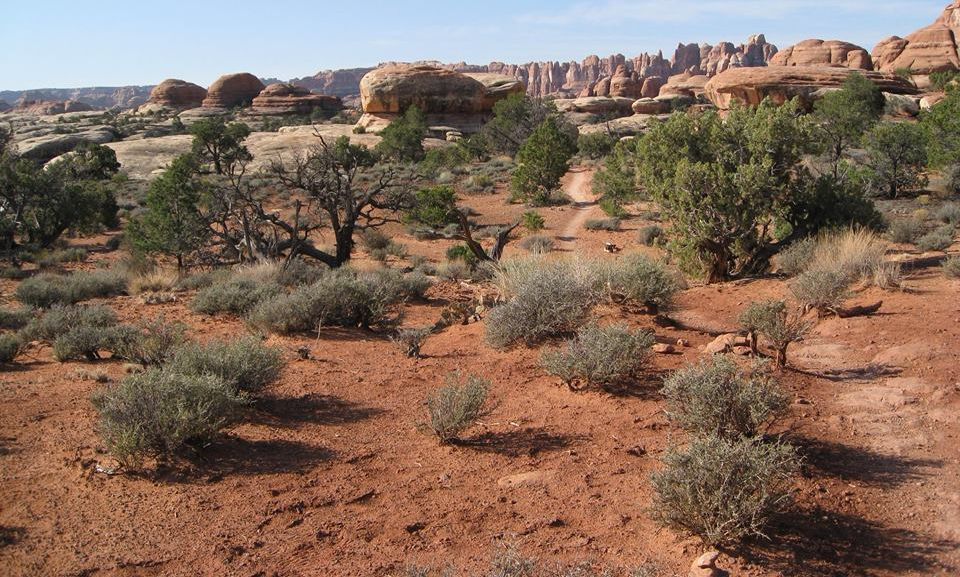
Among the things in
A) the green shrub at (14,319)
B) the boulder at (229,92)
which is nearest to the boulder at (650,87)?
the boulder at (229,92)

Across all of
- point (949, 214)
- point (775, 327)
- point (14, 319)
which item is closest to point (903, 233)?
point (949, 214)

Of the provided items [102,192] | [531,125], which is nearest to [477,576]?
[102,192]

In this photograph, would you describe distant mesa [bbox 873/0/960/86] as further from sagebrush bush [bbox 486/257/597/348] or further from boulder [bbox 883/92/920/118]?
sagebrush bush [bbox 486/257/597/348]

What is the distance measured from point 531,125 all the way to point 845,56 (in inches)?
1569

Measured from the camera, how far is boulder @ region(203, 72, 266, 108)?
238 feet

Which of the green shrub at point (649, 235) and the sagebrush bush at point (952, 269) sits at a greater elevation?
the sagebrush bush at point (952, 269)

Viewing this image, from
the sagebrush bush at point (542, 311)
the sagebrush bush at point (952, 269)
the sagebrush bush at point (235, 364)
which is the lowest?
the sagebrush bush at point (235, 364)

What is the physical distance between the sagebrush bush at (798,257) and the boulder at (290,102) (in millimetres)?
59369

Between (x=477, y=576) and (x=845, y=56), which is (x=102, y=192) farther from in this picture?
(x=845, y=56)

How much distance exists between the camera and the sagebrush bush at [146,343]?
7512 mm

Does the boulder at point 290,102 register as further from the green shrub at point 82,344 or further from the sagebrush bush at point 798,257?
the green shrub at point 82,344

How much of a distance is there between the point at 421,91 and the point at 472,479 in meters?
48.5

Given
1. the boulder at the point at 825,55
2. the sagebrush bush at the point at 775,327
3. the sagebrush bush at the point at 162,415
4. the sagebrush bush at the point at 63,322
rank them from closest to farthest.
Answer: the sagebrush bush at the point at 162,415
the sagebrush bush at the point at 775,327
the sagebrush bush at the point at 63,322
the boulder at the point at 825,55

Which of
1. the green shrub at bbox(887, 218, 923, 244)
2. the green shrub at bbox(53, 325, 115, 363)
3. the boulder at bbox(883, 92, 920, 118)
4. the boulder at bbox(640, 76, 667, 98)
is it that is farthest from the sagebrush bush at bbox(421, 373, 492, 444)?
the boulder at bbox(640, 76, 667, 98)
